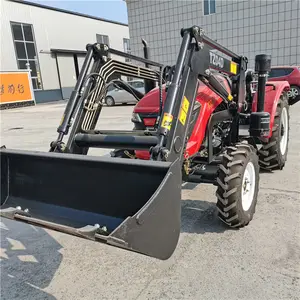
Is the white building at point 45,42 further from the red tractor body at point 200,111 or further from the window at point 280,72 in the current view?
the red tractor body at point 200,111

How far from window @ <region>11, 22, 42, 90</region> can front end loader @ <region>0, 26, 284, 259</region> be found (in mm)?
24307

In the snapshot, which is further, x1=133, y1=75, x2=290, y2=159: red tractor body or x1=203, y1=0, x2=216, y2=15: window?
x1=203, y1=0, x2=216, y2=15: window

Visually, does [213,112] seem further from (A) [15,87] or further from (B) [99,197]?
(A) [15,87]

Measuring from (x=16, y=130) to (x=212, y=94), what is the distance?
9.62m

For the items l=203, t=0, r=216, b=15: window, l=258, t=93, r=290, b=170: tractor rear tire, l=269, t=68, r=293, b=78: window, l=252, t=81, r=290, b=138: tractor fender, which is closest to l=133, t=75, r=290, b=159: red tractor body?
l=252, t=81, r=290, b=138: tractor fender

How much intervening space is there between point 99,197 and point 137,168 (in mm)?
515

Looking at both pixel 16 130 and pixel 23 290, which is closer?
pixel 23 290

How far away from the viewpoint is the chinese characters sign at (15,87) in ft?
70.4

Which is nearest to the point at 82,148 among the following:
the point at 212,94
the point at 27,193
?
the point at 27,193

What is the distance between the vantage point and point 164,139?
8.48 feet

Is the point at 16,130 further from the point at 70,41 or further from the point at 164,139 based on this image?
the point at 70,41

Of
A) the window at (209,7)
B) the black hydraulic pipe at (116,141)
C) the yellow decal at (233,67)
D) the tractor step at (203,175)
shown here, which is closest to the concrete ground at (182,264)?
the tractor step at (203,175)

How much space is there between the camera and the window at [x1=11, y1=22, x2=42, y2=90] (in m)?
24.9

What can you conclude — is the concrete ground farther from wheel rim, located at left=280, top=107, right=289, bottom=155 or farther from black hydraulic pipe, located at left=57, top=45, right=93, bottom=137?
wheel rim, located at left=280, top=107, right=289, bottom=155
